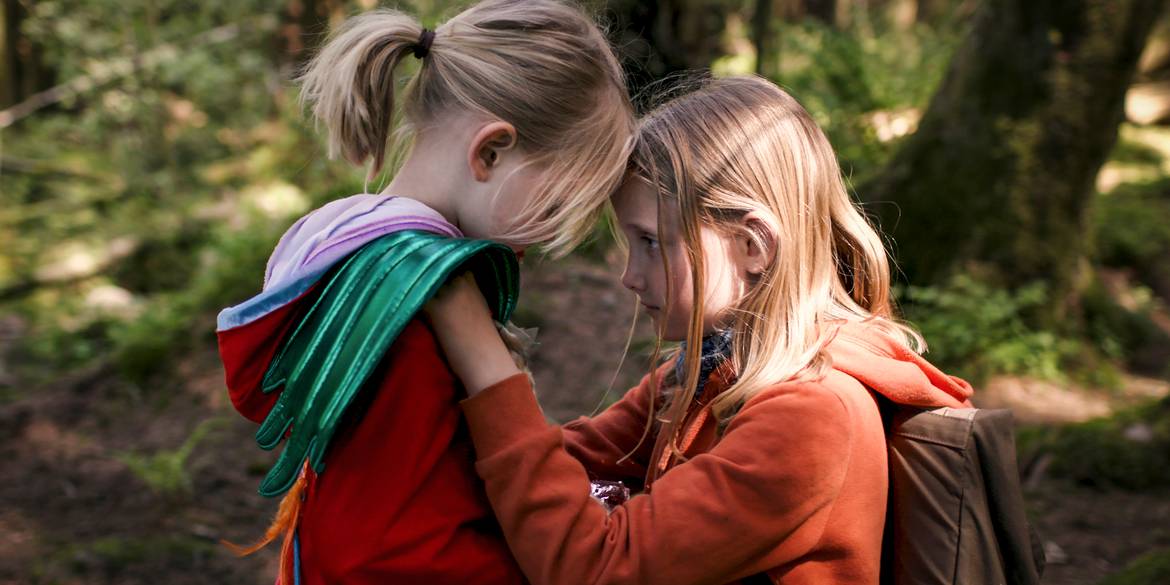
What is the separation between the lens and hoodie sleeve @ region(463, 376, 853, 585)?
1798mm

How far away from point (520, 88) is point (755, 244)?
1.95 feet

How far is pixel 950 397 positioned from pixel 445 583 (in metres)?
1.10

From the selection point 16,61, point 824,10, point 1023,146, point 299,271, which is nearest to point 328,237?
point 299,271

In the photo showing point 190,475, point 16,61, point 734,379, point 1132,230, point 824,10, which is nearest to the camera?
point 734,379

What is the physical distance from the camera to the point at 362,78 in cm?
205

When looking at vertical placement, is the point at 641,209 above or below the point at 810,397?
above

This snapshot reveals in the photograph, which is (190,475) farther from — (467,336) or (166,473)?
(467,336)

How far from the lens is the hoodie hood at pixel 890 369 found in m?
1.92

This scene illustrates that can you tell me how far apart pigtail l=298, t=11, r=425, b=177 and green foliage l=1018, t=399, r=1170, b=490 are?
341 cm

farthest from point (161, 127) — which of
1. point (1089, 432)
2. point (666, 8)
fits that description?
point (1089, 432)

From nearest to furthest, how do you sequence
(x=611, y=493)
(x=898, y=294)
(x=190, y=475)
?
(x=611, y=493) < (x=190, y=475) < (x=898, y=294)

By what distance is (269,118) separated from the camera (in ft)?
39.9

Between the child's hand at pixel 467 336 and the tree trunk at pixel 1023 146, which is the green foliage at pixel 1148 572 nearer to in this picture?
the child's hand at pixel 467 336

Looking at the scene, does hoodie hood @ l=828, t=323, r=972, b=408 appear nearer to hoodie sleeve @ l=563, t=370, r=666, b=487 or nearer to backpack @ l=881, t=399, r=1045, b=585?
backpack @ l=881, t=399, r=1045, b=585
